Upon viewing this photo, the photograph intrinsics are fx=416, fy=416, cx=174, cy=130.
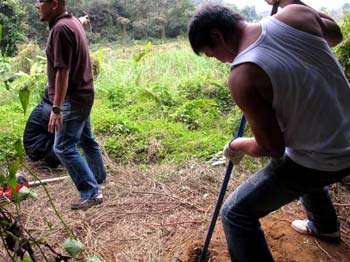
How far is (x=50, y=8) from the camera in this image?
2668 millimetres

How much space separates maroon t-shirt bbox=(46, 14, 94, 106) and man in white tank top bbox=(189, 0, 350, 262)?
1.31m

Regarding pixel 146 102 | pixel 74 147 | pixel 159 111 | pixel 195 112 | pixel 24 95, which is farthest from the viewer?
pixel 146 102

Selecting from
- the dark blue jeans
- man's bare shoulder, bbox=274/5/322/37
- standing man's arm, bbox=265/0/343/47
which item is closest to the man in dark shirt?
the dark blue jeans

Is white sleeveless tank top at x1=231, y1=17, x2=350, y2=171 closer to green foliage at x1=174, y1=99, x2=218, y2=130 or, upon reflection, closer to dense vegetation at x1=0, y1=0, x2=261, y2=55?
green foliage at x1=174, y1=99, x2=218, y2=130

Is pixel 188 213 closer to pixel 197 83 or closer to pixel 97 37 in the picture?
pixel 197 83

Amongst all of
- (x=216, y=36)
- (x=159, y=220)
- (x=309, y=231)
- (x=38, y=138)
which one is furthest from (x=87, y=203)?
(x=216, y=36)

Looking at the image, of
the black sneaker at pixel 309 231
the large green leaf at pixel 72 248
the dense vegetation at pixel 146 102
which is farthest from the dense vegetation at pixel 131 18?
the large green leaf at pixel 72 248

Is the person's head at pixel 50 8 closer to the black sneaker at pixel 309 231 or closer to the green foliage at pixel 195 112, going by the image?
the black sneaker at pixel 309 231

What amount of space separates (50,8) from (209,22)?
1.54 meters

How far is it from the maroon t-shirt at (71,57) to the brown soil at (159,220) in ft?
2.63

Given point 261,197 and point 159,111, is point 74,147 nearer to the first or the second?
point 261,197

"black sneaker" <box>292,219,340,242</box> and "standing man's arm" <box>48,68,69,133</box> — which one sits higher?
"standing man's arm" <box>48,68,69,133</box>

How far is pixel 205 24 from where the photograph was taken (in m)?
1.50

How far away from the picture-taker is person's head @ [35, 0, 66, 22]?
2.66 meters
